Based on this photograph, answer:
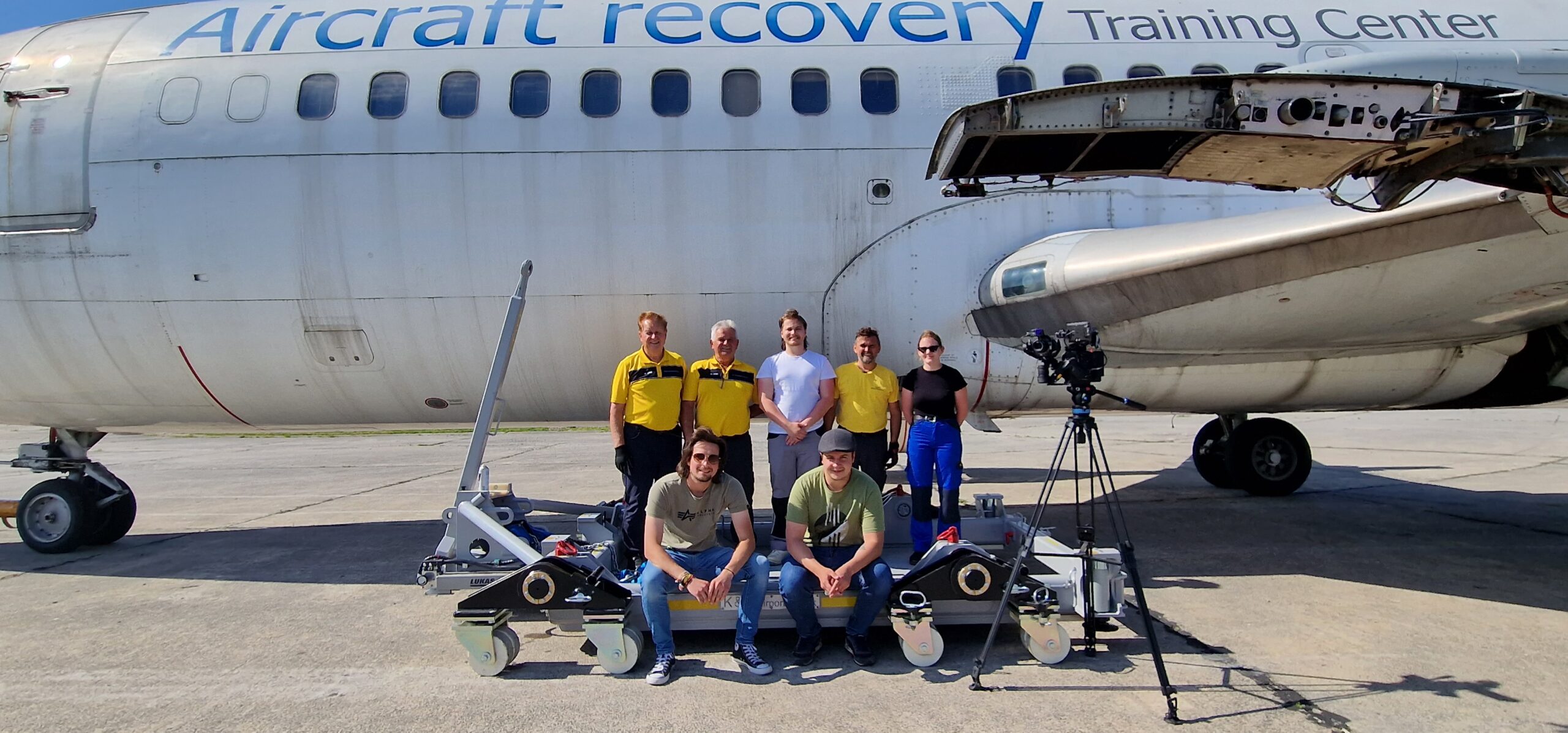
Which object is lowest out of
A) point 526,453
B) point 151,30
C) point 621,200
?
point 526,453

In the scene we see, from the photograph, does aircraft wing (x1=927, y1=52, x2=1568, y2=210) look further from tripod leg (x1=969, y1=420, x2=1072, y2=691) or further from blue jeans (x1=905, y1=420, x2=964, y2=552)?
blue jeans (x1=905, y1=420, x2=964, y2=552)

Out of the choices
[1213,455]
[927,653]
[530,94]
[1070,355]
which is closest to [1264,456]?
[1213,455]

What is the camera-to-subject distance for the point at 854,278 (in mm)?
6789

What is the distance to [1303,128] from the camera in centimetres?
357

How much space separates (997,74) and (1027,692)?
449 centimetres

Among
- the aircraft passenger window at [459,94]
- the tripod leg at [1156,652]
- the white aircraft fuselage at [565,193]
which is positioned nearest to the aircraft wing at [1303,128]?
the tripod leg at [1156,652]

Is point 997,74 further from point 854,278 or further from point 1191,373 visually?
Result: point 1191,373

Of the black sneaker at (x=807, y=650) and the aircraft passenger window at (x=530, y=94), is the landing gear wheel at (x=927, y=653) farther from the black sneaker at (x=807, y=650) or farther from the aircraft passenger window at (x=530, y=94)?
the aircraft passenger window at (x=530, y=94)

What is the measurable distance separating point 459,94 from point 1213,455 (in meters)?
8.73

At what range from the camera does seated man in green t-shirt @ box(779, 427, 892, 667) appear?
457cm

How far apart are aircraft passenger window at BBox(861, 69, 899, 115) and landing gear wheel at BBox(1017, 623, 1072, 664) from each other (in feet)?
12.8

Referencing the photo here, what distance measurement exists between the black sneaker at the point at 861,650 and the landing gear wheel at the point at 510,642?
1.63 m

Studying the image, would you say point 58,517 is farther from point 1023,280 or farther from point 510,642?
point 1023,280

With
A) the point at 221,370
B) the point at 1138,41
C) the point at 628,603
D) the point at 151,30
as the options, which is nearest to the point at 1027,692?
the point at 628,603
